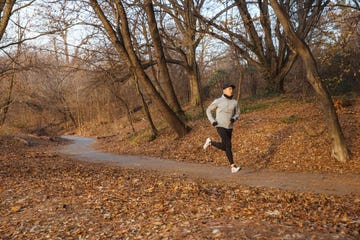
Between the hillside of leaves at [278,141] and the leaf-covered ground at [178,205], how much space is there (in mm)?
63

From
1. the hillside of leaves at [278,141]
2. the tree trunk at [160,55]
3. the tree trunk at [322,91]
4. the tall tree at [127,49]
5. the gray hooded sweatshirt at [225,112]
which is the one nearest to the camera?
the gray hooded sweatshirt at [225,112]

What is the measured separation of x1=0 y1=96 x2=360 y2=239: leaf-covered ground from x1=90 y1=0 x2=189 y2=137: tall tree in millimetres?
4913

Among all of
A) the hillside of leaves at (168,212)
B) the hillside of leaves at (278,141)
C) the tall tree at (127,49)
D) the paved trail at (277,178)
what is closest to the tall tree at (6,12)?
the tall tree at (127,49)

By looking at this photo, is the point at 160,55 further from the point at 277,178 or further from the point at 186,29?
the point at 277,178

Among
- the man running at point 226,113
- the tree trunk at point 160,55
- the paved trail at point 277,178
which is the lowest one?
the paved trail at point 277,178

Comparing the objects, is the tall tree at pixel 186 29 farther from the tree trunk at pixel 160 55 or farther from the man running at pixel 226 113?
the man running at pixel 226 113

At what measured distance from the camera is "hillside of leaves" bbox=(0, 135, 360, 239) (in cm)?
482

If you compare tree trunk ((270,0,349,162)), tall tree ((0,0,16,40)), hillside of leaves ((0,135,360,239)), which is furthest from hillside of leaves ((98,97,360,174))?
tall tree ((0,0,16,40))

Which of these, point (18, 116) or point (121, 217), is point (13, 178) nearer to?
point (121, 217)

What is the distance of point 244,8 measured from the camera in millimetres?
19266

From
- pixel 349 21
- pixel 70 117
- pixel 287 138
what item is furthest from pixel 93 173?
pixel 70 117

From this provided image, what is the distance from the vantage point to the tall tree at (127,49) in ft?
49.7

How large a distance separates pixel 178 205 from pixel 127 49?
35.8 feet

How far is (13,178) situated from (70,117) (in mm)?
40257
